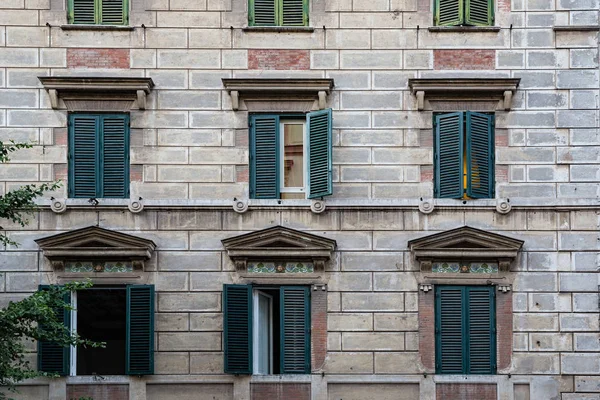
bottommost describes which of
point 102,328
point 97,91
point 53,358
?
point 53,358

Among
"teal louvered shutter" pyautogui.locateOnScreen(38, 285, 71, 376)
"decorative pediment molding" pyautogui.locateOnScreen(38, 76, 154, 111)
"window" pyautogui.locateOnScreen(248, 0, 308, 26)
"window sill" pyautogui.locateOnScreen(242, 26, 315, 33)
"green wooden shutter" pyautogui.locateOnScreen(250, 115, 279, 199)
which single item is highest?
"window" pyautogui.locateOnScreen(248, 0, 308, 26)

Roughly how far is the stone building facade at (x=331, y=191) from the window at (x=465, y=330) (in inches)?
3.0

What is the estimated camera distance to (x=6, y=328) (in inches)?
888

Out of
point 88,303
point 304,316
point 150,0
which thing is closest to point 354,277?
point 304,316

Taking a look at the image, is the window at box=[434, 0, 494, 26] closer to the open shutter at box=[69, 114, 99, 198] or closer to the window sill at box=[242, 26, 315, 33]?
the window sill at box=[242, 26, 315, 33]

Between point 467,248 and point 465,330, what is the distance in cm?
165

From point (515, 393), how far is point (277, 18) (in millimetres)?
9147

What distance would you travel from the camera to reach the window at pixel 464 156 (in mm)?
26375

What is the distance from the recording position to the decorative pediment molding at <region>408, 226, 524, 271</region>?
26.0 m

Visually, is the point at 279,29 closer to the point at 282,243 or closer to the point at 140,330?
the point at 282,243

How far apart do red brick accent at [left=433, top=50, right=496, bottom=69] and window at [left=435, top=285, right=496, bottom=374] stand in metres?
4.62

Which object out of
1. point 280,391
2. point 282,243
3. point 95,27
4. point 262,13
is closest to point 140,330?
point 280,391

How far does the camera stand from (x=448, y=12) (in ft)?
88.8

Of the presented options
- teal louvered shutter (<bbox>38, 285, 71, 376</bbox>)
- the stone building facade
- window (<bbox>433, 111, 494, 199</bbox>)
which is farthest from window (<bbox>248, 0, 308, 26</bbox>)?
teal louvered shutter (<bbox>38, 285, 71, 376</bbox>)
